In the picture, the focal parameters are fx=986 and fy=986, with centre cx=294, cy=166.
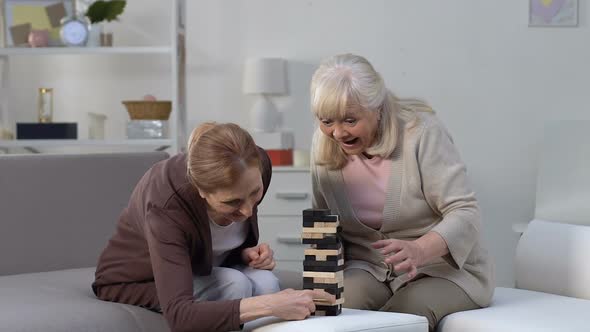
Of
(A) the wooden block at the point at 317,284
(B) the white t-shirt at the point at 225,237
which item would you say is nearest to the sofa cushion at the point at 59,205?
(B) the white t-shirt at the point at 225,237

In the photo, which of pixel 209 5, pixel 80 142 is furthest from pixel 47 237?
pixel 209 5

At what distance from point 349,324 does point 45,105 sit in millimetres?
3343

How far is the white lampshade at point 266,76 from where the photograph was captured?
5.23 metres

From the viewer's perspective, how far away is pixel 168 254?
2.31 meters

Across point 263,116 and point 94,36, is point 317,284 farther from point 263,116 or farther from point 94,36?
point 94,36

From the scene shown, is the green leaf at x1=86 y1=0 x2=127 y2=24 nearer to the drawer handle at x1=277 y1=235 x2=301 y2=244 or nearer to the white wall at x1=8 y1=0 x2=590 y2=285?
the white wall at x1=8 y1=0 x2=590 y2=285

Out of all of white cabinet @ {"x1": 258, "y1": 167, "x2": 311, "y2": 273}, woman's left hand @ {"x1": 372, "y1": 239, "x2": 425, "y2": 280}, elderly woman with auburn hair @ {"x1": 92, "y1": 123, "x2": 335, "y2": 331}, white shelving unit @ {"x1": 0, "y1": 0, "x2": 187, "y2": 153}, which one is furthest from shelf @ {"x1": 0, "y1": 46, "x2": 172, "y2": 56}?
woman's left hand @ {"x1": 372, "y1": 239, "x2": 425, "y2": 280}

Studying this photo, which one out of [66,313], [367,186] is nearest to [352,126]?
[367,186]

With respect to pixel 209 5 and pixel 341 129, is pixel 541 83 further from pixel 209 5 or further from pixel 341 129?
pixel 341 129

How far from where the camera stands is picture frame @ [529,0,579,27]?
17.7ft

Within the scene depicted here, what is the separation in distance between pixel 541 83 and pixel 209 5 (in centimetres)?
189

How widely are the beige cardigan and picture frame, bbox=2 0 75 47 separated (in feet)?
8.81

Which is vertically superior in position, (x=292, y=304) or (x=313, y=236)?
(x=313, y=236)

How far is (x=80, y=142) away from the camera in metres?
5.06
